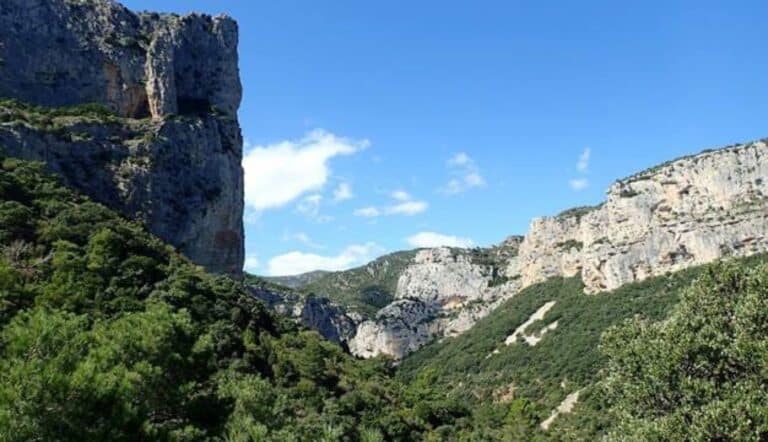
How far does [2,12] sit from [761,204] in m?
95.1

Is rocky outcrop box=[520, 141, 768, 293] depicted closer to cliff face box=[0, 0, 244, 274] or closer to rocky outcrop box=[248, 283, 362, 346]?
rocky outcrop box=[248, 283, 362, 346]

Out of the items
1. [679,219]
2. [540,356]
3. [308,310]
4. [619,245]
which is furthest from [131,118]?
[679,219]

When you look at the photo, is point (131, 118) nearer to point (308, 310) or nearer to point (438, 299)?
point (308, 310)

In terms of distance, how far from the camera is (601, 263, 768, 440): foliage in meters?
11.7

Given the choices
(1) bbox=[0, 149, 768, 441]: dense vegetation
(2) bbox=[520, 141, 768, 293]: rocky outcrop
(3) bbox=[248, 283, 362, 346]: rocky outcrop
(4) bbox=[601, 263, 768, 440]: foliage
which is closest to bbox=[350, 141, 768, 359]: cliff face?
(2) bbox=[520, 141, 768, 293]: rocky outcrop

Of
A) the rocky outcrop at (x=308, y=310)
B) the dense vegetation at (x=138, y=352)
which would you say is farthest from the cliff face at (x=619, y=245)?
the dense vegetation at (x=138, y=352)

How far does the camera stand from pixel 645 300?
85250 mm

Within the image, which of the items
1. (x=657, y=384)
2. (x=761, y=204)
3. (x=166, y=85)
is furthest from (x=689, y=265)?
(x=657, y=384)

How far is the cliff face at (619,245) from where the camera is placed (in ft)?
294

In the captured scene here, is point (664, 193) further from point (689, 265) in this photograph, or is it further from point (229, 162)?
point (229, 162)

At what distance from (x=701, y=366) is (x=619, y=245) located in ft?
300

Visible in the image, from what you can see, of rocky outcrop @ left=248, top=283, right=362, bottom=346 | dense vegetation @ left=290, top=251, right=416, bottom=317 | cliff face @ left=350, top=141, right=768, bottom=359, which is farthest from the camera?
dense vegetation @ left=290, top=251, right=416, bottom=317

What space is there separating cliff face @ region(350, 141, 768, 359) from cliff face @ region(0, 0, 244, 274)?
65164 mm

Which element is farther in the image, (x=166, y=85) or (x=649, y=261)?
(x=649, y=261)
